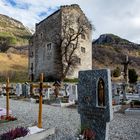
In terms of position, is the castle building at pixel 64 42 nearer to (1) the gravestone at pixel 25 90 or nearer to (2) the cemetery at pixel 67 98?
(2) the cemetery at pixel 67 98

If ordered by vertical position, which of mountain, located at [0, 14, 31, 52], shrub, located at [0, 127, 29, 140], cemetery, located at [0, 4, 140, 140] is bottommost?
shrub, located at [0, 127, 29, 140]

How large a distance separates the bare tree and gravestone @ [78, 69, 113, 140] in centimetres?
3213

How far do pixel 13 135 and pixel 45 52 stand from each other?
37.6 meters

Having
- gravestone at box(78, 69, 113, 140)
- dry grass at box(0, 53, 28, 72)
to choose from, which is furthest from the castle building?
gravestone at box(78, 69, 113, 140)

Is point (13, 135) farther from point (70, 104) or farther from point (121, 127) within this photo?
point (70, 104)

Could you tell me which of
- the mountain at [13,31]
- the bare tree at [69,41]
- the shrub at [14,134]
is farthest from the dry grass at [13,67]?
the shrub at [14,134]

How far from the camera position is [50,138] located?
7547mm

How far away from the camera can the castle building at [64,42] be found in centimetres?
4072

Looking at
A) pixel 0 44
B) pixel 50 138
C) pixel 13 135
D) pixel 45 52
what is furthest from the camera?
pixel 0 44

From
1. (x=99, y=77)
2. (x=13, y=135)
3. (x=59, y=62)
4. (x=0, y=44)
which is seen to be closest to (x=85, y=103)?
(x=99, y=77)

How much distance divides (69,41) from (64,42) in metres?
1.03

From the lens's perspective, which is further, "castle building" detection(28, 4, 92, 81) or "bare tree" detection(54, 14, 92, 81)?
"castle building" detection(28, 4, 92, 81)

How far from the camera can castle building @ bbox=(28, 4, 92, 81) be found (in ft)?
134

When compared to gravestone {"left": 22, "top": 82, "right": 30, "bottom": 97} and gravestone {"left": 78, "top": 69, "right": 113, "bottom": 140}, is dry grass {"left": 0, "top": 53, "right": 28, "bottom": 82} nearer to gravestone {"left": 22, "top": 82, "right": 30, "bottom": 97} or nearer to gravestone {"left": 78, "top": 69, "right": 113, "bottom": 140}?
gravestone {"left": 22, "top": 82, "right": 30, "bottom": 97}
